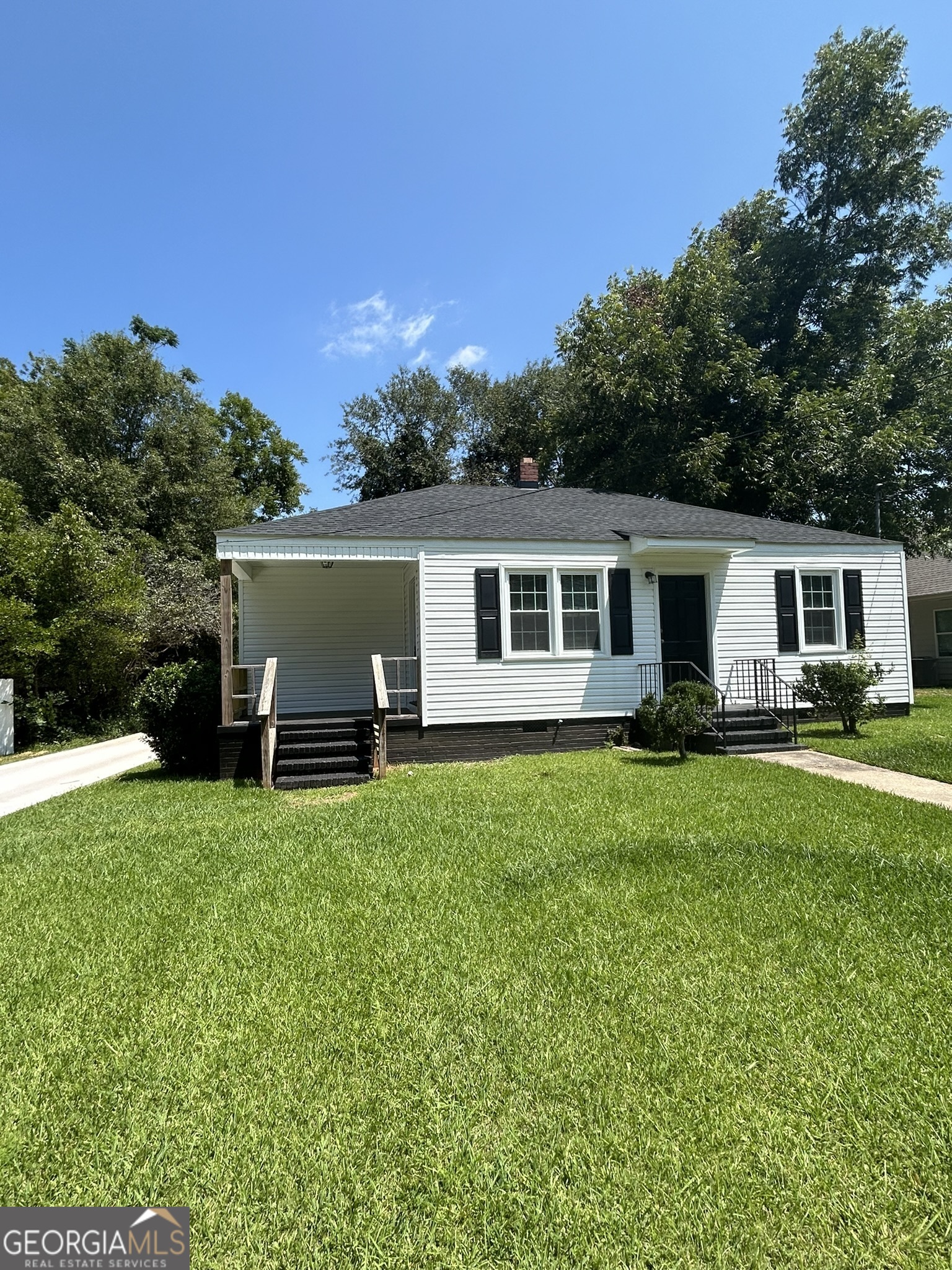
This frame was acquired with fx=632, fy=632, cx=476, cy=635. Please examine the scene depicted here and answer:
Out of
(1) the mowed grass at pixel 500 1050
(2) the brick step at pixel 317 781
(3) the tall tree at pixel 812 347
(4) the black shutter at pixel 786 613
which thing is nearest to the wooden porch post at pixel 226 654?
(2) the brick step at pixel 317 781

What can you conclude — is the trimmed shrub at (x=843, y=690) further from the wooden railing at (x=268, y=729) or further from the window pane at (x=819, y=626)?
the wooden railing at (x=268, y=729)

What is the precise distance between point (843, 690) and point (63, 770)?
42.3ft

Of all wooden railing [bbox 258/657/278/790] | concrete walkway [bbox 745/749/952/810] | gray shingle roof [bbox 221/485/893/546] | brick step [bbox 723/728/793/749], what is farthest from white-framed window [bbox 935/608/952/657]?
wooden railing [bbox 258/657/278/790]

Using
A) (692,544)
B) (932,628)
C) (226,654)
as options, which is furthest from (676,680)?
(932,628)

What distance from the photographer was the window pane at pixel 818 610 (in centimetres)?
1195

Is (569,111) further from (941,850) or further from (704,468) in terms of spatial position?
(941,850)

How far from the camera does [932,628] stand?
2075cm

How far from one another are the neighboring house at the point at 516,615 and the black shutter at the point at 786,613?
3 cm

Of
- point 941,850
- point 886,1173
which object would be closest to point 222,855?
point 886,1173

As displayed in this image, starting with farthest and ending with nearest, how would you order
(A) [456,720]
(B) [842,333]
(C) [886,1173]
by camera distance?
(B) [842,333] → (A) [456,720] → (C) [886,1173]

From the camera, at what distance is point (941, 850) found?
482 centimetres

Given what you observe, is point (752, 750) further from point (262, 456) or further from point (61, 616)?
point (262, 456)

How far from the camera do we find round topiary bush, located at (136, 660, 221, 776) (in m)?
9.00

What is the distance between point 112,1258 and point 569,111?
18853 millimetres
